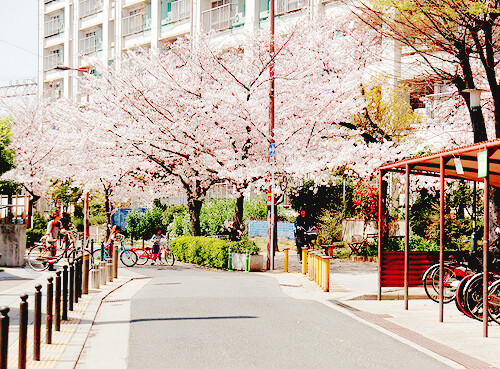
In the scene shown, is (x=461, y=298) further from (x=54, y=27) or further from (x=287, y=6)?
(x=54, y=27)

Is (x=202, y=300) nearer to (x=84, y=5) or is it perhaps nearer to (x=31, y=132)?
(x=31, y=132)

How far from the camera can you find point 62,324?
9.68m

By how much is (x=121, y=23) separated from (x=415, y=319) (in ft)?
147

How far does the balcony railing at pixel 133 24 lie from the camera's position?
1975 inches

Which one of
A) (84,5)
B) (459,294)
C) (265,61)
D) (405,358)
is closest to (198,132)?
(265,61)

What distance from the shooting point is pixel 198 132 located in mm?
23531

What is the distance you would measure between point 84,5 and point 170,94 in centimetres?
3595

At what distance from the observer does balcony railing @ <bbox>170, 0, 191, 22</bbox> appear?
148 feet

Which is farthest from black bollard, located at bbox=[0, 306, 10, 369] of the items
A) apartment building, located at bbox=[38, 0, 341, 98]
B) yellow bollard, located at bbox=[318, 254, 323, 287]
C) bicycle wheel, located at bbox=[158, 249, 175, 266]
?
apartment building, located at bbox=[38, 0, 341, 98]

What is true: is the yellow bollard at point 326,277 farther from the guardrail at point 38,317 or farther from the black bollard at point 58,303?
the black bollard at point 58,303

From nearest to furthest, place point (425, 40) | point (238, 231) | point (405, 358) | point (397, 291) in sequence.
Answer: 1. point (405, 358)
2. point (397, 291)
3. point (425, 40)
4. point (238, 231)

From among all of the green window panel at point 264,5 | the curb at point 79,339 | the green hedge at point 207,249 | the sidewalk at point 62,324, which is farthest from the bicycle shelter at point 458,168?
the green window panel at point 264,5

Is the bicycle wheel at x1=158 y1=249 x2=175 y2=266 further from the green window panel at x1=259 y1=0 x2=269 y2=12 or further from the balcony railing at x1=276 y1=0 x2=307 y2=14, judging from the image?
the green window panel at x1=259 y1=0 x2=269 y2=12

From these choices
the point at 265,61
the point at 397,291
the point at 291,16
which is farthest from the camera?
the point at 291,16
